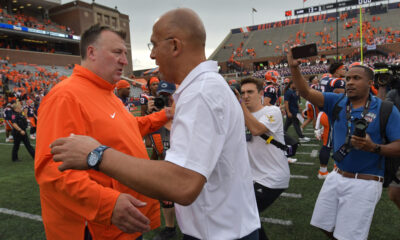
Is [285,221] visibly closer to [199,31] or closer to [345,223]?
[345,223]

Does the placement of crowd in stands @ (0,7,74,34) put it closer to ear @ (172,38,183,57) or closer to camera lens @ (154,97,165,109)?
camera lens @ (154,97,165,109)

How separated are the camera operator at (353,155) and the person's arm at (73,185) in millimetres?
2026

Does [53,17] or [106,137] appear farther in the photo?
[53,17]

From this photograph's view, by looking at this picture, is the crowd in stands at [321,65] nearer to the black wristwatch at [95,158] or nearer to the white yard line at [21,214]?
the white yard line at [21,214]

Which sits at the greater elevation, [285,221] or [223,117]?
[223,117]

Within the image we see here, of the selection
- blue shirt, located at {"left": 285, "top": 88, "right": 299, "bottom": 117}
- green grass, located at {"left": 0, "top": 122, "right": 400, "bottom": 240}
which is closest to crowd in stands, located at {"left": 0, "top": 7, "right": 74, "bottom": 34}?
green grass, located at {"left": 0, "top": 122, "right": 400, "bottom": 240}

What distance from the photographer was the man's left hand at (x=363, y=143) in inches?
97.5

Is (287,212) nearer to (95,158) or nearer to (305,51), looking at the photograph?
(305,51)

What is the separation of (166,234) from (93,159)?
3.10 meters

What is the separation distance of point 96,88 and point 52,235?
102 cm

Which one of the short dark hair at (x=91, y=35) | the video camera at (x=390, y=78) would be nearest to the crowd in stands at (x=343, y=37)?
the video camera at (x=390, y=78)

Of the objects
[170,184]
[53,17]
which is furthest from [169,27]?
[53,17]

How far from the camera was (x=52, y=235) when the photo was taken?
1733 millimetres

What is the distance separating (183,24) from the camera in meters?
1.25
